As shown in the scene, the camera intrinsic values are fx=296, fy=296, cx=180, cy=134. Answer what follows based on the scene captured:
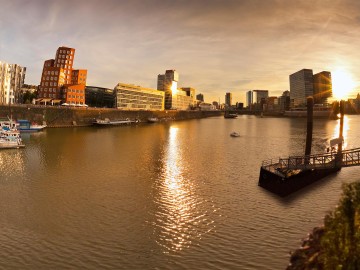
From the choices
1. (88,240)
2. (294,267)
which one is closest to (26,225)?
(88,240)

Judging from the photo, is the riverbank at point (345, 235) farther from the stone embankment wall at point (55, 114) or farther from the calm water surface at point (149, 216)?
the stone embankment wall at point (55, 114)

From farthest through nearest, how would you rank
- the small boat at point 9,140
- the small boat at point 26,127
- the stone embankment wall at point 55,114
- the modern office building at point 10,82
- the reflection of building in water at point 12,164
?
1. the modern office building at point 10,82
2. the stone embankment wall at point 55,114
3. the small boat at point 26,127
4. the small boat at point 9,140
5. the reflection of building in water at point 12,164

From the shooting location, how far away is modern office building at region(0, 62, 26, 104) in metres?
140

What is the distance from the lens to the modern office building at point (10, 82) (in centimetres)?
13975

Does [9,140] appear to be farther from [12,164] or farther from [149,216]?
[149,216]

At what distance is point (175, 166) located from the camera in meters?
48.2

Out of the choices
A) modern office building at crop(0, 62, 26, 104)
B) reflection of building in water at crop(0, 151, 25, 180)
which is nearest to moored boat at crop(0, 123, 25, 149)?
reflection of building in water at crop(0, 151, 25, 180)

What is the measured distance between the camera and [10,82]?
146000 mm

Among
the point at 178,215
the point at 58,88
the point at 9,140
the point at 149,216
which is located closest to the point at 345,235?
the point at 178,215

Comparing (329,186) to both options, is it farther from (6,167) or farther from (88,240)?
(6,167)

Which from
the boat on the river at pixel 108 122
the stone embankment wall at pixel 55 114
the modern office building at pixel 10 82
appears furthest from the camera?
the modern office building at pixel 10 82

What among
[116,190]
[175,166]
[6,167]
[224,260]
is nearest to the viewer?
[224,260]

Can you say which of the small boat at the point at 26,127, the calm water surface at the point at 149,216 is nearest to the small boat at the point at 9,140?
the calm water surface at the point at 149,216

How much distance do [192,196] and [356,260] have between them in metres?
21.4
